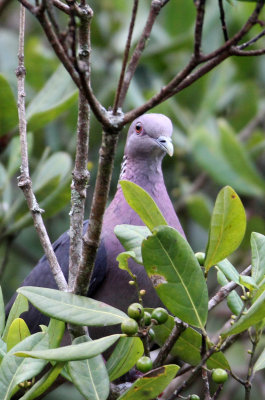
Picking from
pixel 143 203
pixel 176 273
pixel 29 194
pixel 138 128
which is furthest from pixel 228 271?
pixel 138 128

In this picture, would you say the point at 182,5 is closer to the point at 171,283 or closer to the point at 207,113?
the point at 207,113

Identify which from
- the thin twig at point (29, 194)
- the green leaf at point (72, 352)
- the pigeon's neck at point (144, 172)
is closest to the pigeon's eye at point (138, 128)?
the pigeon's neck at point (144, 172)

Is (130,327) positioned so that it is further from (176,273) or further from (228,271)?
(228,271)

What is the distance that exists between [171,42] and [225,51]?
2.92 meters

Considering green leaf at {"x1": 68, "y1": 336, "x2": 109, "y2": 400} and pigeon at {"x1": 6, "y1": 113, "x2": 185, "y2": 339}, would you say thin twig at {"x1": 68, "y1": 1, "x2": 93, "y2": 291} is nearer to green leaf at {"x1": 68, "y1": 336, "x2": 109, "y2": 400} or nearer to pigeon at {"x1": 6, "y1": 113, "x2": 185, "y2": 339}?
green leaf at {"x1": 68, "y1": 336, "x2": 109, "y2": 400}

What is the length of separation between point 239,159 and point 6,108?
4.96 ft

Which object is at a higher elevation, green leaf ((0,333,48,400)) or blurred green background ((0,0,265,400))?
blurred green background ((0,0,265,400))

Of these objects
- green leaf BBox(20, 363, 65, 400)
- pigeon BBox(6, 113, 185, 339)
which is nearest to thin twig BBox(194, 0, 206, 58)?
green leaf BBox(20, 363, 65, 400)

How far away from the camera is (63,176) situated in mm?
3559

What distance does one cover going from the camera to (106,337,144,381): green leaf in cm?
207

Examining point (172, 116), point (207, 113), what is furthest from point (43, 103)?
point (207, 113)

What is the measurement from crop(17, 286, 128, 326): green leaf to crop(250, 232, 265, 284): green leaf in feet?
1.35

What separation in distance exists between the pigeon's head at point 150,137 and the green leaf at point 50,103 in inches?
15.6

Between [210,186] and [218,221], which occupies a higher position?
[218,221]
